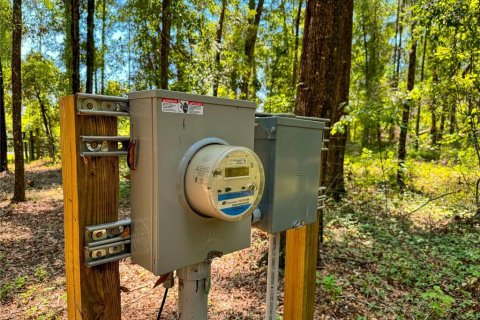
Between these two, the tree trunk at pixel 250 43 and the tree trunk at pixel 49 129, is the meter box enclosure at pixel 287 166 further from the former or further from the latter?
the tree trunk at pixel 49 129

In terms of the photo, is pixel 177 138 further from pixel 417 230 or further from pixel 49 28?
pixel 49 28

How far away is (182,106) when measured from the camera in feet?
2.93

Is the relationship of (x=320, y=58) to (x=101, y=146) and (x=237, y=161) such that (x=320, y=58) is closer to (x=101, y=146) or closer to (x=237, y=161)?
(x=237, y=161)

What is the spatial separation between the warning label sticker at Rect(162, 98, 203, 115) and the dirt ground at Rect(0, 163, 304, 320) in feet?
7.24

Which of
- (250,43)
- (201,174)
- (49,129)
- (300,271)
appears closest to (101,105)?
(201,174)

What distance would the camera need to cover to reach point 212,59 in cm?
874

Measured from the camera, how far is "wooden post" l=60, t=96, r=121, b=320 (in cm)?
85

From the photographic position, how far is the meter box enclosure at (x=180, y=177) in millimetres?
867

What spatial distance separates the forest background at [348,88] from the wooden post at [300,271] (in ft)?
4.71

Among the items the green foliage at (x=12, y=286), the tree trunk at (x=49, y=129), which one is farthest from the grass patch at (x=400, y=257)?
the tree trunk at (x=49, y=129)

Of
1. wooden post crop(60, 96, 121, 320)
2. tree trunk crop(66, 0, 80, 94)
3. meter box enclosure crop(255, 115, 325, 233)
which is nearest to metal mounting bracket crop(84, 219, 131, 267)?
wooden post crop(60, 96, 121, 320)

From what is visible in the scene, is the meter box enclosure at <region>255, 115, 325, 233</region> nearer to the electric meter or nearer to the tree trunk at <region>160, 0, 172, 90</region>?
the electric meter

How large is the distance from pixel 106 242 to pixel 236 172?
1.33ft

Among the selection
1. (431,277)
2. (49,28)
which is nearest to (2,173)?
(49,28)
